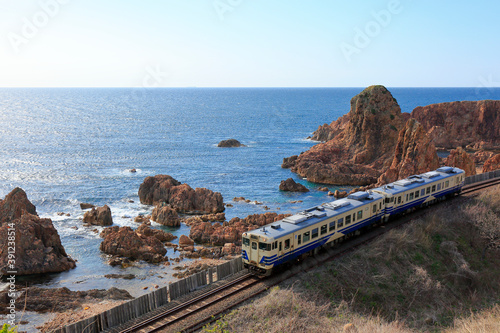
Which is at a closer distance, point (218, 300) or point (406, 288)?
point (218, 300)

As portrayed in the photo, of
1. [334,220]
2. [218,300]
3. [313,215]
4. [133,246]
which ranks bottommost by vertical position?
[133,246]

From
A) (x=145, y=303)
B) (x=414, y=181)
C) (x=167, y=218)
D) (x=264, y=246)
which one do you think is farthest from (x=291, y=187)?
(x=145, y=303)

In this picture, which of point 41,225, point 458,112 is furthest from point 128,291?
point 458,112

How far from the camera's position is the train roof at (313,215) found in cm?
2452

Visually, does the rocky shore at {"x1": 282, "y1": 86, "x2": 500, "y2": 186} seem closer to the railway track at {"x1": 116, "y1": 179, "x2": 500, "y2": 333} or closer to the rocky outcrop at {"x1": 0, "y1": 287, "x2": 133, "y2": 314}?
the railway track at {"x1": 116, "y1": 179, "x2": 500, "y2": 333}

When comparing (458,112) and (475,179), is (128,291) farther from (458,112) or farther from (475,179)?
(458,112)

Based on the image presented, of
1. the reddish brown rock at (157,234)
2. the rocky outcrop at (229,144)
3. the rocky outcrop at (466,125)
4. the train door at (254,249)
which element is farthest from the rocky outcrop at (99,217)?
the rocky outcrop at (466,125)

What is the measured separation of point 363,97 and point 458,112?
1950 inches

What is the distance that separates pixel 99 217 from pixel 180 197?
11.6 metres

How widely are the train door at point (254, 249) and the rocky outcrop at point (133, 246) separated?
17.6 metres

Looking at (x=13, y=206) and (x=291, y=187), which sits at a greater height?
(x=13, y=206)

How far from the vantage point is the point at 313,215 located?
2714 centimetres

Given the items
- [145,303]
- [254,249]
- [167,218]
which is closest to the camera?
[145,303]

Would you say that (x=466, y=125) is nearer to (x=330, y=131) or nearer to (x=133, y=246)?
(x=330, y=131)
